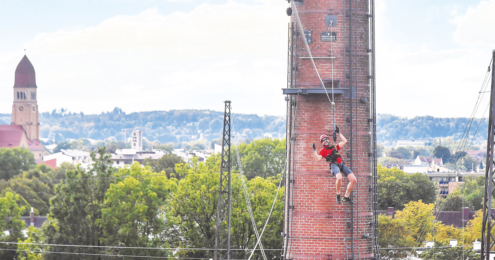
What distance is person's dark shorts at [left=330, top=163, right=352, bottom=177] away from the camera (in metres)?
19.3

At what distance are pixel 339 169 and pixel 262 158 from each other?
70.4m

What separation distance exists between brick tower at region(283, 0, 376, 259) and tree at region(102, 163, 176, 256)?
3067 centimetres

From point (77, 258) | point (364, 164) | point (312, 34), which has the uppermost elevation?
point (312, 34)

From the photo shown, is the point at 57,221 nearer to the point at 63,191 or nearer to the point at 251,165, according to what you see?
the point at 63,191

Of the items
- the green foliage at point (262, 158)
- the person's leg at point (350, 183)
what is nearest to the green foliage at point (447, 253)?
the green foliage at point (262, 158)

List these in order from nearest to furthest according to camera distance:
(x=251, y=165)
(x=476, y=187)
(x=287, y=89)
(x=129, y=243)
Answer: (x=287, y=89), (x=129, y=243), (x=251, y=165), (x=476, y=187)

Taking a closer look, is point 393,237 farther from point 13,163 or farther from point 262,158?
point 13,163

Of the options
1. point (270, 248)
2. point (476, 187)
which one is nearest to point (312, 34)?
point (270, 248)

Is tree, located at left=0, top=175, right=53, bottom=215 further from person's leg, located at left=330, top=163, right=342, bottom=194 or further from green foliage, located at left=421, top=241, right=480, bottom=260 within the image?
person's leg, located at left=330, top=163, right=342, bottom=194

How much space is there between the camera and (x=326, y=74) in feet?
70.6

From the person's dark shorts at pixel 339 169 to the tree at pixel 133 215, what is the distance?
3291cm

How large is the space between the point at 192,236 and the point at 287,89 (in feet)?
110

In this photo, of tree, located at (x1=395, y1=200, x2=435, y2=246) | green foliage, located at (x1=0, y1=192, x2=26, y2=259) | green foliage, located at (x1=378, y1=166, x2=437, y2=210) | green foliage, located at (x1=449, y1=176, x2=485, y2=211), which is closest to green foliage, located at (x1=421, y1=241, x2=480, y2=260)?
tree, located at (x1=395, y1=200, x2=435, y2=246)

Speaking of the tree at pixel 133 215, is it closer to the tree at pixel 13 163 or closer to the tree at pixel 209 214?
the tree at pixel 209 214
